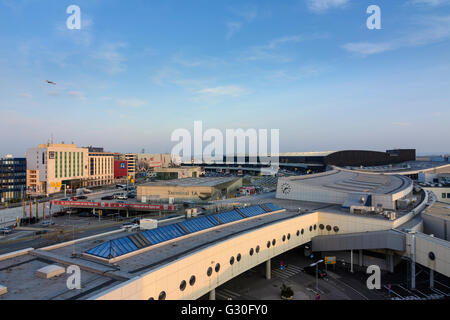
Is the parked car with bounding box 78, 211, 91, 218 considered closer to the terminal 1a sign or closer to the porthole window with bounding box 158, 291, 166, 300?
the terminal 1a sign

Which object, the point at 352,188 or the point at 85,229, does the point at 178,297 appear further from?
the point at 352,188

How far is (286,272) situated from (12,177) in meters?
101

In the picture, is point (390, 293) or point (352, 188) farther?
point (352, 188)

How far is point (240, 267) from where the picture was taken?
2230 centimetres

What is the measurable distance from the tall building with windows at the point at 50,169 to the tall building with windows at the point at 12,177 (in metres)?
4.51

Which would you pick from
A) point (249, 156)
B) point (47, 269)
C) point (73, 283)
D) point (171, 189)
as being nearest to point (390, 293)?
point (73, 283)

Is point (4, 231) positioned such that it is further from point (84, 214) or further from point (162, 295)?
point (162, 295)

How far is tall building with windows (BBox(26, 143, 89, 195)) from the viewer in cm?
9044

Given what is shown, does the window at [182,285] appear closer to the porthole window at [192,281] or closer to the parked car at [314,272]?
the porthole window at [192,281]

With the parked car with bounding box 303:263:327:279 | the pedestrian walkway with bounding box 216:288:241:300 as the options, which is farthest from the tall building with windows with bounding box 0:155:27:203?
the parked car with bounding box 303:263:327:279

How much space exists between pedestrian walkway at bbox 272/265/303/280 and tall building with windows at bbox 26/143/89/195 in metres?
79.3

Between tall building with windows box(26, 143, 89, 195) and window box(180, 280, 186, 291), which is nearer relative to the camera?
window box(180, 280, 186, 291)

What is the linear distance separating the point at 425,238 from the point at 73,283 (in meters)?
27.4
